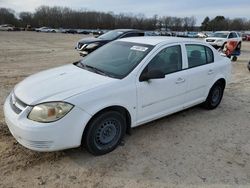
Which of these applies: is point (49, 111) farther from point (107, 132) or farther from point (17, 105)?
point (107, 132)

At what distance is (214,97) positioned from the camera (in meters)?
5.61

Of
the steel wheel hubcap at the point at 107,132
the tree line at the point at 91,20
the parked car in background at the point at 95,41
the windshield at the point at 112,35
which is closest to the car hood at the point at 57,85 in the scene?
the steel wheel hubcap at the point at 107,132

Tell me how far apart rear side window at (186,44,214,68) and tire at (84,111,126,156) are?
184cm

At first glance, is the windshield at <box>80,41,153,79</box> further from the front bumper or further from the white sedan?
the front bumper

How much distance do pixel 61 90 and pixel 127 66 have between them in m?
1.11

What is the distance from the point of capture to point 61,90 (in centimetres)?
336

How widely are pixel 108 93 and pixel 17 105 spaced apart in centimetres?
117

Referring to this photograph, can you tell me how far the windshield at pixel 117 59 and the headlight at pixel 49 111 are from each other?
967 millimetres

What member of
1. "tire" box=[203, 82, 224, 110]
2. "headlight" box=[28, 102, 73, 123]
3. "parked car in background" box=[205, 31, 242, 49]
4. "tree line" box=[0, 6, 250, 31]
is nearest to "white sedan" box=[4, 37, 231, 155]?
"headlight" box=[28, 102, 73, 123]

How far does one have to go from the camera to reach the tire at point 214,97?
18.0 ft

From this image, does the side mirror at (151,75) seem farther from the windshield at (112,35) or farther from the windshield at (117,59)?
the windshield at (112,35)

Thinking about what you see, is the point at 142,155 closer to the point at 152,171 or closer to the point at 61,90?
the point at 152,171

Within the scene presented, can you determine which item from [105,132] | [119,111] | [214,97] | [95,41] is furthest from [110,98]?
[95,41]

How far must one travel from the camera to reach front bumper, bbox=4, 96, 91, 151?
10.1 feet
